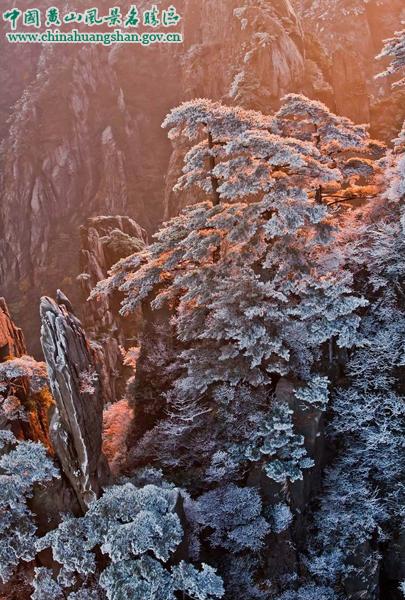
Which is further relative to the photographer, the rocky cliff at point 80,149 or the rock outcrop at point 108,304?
the rocky cliff at point 80,149

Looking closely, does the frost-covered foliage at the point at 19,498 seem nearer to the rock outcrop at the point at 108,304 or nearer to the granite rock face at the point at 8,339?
the granite rock face at the point at 8,339

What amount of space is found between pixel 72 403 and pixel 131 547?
4.69 meters

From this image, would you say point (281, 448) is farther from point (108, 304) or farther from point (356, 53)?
point (356, 53)

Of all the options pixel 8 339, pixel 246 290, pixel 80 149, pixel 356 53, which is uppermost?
pixel 356 53

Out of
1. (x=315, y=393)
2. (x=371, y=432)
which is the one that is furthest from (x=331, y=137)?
(x=371, y=432)

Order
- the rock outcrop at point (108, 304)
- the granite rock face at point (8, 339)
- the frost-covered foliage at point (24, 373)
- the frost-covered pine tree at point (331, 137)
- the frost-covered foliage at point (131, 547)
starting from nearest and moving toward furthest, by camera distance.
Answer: the frost-covered foliage at point (131, 547), the frost-covered foliage at point (24, 373), the granite rock face at point (8, 339), the frost-covered pine tree at point (331, 137), the rock outcrop at point (108, 304)

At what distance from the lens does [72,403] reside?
1578 centimetres

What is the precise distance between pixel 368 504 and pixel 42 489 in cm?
1136

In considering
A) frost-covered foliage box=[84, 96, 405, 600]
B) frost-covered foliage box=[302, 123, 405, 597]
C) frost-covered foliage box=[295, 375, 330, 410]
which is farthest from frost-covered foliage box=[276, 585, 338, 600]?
frost-covered foliage box=[295, 375, 330, 410]

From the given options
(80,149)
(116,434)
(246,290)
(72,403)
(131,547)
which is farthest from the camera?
(80,149)

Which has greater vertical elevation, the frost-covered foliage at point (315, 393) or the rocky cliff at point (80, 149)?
the rocky cliff at point (80, 149)

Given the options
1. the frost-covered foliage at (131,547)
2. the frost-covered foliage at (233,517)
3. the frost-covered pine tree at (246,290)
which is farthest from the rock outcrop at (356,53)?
the frost-covered foliage at (131,547)

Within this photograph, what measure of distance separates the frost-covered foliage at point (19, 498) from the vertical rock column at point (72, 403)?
0.71m

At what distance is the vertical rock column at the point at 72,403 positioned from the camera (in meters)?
15.8
